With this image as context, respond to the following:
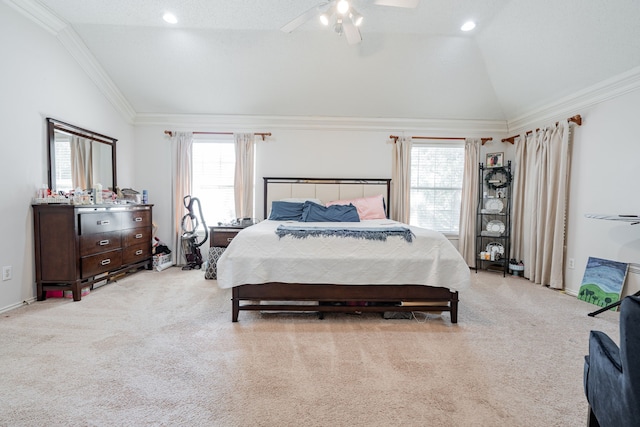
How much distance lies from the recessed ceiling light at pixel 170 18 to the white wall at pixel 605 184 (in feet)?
16.8

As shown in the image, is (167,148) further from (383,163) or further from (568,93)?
(568,93)

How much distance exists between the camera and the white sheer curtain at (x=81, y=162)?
3.62 m

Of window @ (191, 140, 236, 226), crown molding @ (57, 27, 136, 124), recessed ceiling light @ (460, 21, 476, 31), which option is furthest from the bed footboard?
crown molding @ (57, 27, 136, 124)

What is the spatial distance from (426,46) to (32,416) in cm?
493

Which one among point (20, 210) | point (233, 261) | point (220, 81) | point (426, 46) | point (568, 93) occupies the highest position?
point (426, 46)

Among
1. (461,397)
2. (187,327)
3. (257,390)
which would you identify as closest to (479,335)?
(461,397)

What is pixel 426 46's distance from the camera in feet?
12.1

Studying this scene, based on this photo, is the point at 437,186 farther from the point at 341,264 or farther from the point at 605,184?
the point at 341,264

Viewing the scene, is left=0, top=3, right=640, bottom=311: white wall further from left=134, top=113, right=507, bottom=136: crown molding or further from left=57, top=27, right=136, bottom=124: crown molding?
left=134, top=113, right=507, bottom=136: crown molding

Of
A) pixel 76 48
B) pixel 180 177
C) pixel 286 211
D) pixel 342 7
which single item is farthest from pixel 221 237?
pixel 342 7

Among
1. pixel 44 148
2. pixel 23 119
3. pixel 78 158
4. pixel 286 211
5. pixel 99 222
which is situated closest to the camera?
pixel 23 119

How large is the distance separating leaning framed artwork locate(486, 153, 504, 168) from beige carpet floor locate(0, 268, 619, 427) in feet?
7.62

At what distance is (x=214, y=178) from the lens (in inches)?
195

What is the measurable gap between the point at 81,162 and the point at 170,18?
223 centimetres
